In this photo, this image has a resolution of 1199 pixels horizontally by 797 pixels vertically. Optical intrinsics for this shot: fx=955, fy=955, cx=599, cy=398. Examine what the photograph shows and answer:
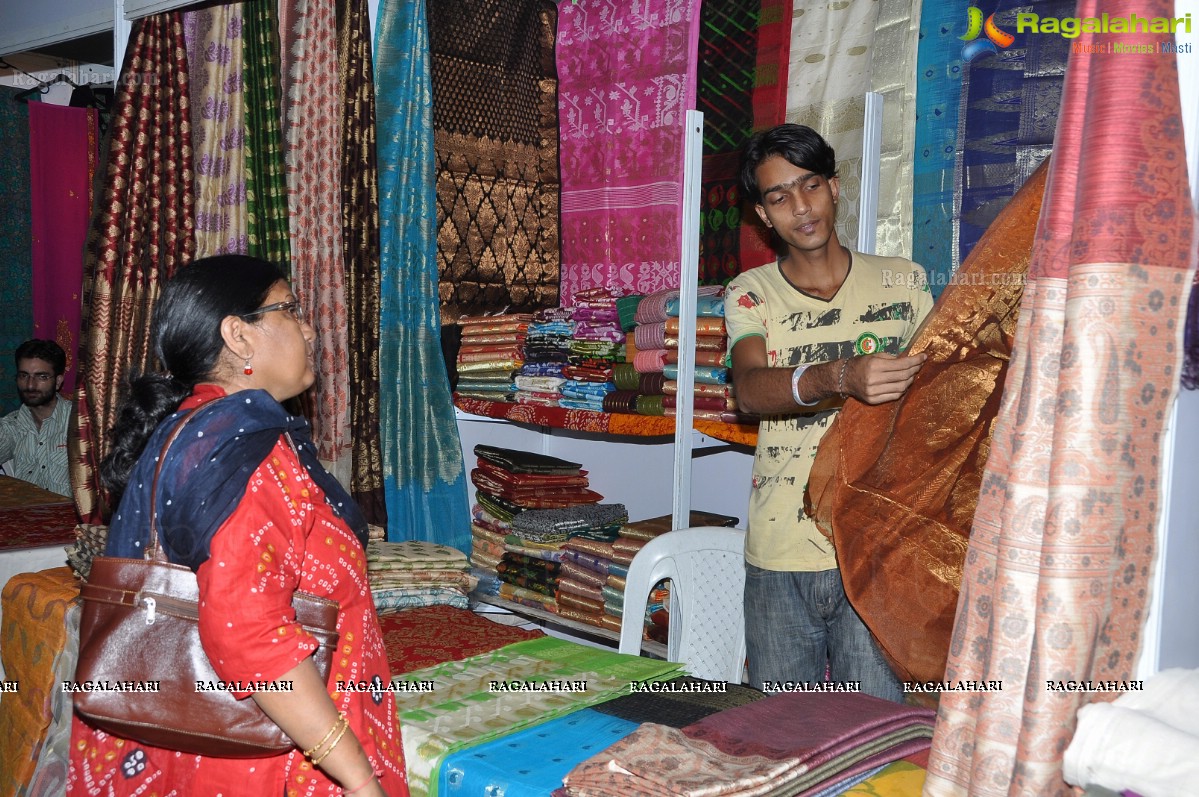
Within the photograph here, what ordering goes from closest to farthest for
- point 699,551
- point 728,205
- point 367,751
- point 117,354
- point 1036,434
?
point 1036,434 → point 367,751 → point 699,551 → point 117,354 → point 728,205

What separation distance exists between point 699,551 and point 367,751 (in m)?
1.35

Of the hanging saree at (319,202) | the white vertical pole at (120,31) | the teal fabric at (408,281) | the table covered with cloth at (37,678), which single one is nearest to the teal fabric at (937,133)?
the teal fabric at (408,281)

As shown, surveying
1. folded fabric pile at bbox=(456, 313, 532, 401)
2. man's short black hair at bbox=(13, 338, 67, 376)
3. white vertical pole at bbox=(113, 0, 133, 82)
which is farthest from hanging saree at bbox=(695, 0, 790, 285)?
man's short black hair at bbox=(13, 338, 67, 376)

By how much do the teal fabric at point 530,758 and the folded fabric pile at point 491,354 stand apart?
228 centimetres

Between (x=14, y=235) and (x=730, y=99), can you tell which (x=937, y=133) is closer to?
(x=730, y=99)

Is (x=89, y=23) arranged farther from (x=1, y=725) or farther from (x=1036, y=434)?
(x=1036, y=434)

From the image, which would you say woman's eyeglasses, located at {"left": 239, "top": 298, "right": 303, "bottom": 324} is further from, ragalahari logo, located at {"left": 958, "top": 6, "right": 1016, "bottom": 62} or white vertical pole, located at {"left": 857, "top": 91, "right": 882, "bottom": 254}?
ragalahari logo, located at {"left": 958, "top": 6, "right": 1016, "bottom": 62}

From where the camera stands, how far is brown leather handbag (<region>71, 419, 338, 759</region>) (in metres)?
1.26

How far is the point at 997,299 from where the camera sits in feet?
5.82

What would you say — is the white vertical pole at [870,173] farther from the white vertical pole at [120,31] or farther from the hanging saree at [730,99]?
the white vertical pole at [120,31]

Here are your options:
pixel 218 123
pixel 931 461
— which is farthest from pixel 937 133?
pixel 218 123

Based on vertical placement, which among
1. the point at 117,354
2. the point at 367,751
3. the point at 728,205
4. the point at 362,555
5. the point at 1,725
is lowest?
the point at 1,725

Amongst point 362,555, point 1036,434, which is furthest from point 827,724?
point 362,555

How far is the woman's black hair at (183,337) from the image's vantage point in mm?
1383
